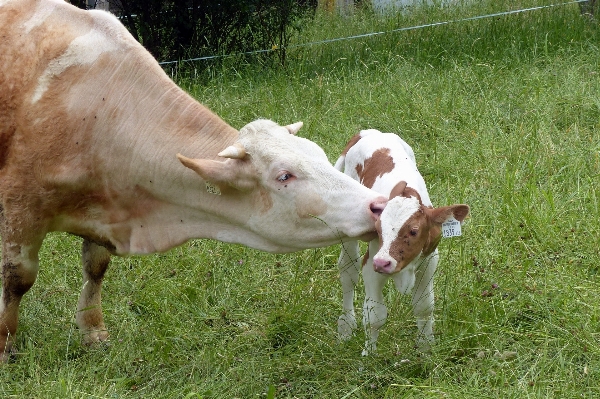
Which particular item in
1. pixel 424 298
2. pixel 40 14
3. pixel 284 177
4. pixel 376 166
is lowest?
pixel 424 298

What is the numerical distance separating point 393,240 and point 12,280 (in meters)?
2.20

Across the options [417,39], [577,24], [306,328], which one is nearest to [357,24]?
[417,39]

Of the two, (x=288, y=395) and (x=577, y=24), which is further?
(x=577, y=24)

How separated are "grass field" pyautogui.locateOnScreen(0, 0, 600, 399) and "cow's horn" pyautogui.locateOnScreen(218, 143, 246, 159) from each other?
1079mm

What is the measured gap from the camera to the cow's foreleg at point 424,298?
4508 millimetres

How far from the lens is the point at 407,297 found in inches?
178

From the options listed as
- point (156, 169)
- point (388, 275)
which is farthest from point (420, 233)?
point (156, 169)

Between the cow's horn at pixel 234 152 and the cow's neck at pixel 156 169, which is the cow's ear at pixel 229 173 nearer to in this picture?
the cow's horn at pixel 234 152

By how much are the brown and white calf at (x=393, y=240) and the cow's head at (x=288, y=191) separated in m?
0.14

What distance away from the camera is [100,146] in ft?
14.8

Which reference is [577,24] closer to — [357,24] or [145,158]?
[357,24]

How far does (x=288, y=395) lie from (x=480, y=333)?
3.22 ft

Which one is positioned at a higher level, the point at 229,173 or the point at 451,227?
the point at 229,173

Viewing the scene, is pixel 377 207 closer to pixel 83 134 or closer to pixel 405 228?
pixel 405 228
